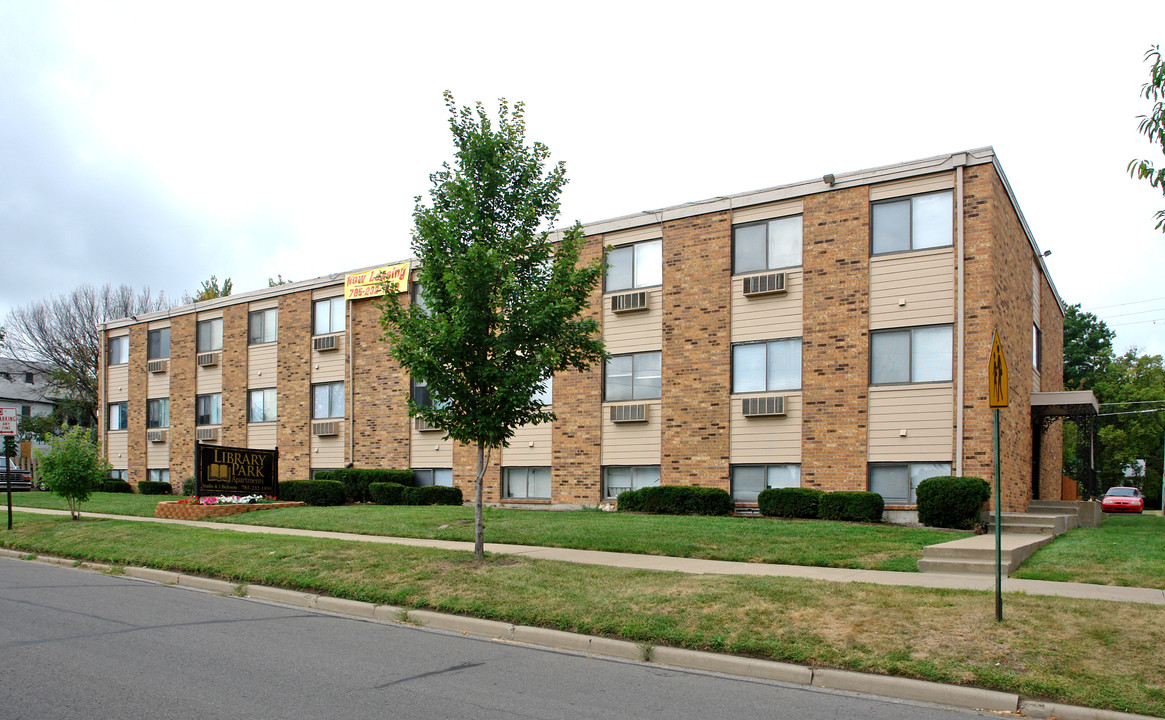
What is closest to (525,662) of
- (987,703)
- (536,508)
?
(987,703)

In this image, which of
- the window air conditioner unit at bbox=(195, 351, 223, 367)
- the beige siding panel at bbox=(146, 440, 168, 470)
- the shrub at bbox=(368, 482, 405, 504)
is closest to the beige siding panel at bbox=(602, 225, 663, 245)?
the shrub at bbox=(368, 482, 405, 504)

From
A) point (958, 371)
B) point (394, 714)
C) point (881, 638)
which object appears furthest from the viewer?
point (958, 371)

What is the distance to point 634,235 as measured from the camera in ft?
73.5

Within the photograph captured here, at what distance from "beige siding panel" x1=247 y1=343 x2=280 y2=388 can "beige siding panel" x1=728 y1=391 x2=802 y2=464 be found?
1776cm

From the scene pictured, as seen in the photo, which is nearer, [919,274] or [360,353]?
[919,274]

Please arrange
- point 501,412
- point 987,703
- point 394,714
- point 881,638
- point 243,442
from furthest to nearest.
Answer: point 243,442, point 501,412, point 881,638, point 987,703, point 394,714

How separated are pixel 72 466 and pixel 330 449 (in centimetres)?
1014

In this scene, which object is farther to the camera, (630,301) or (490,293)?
(630,301)

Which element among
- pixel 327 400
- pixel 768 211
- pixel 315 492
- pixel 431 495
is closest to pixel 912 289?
pixel 768 211

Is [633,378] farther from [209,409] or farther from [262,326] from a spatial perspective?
[209,409]

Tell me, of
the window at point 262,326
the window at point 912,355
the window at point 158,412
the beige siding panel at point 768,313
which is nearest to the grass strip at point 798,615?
the window at point 912,355

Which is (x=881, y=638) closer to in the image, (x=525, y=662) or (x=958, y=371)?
(x=525, y=662)

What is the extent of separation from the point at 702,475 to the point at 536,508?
5.08 meters

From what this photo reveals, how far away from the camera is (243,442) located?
31125 millimetres
